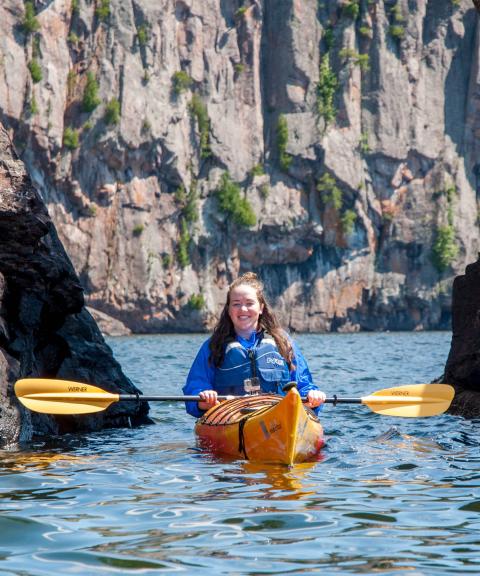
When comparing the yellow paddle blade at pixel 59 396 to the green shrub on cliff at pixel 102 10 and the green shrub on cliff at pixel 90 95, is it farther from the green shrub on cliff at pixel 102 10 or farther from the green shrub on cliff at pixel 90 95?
the green shrub on cliff at pixel 102 10

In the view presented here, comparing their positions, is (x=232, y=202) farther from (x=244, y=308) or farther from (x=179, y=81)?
(x=244, y=308)

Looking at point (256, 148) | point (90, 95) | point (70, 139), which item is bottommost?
point (70, 139)

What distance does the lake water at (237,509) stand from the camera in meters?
3.99

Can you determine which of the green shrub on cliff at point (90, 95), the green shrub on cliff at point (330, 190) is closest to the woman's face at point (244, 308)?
the green shrub on cliff at point (90, 95)

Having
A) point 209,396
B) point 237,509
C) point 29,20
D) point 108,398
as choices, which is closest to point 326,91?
point 29,20

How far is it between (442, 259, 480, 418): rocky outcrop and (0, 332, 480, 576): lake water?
1899 mm

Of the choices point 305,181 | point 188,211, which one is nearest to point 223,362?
point 188,211

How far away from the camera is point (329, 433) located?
9438 mm

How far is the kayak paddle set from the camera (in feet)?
25.5

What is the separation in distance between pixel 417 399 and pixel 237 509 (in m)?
3.71

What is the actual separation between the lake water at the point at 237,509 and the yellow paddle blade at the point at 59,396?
34cm

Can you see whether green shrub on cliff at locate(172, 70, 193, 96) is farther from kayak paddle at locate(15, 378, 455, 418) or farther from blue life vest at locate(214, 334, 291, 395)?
blue life vest at locate(214, 334, 291, 395)

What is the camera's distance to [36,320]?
28.8ft

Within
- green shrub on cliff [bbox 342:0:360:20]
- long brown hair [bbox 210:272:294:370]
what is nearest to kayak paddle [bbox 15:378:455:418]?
long brown hair [bbox 210:272:294:370]
